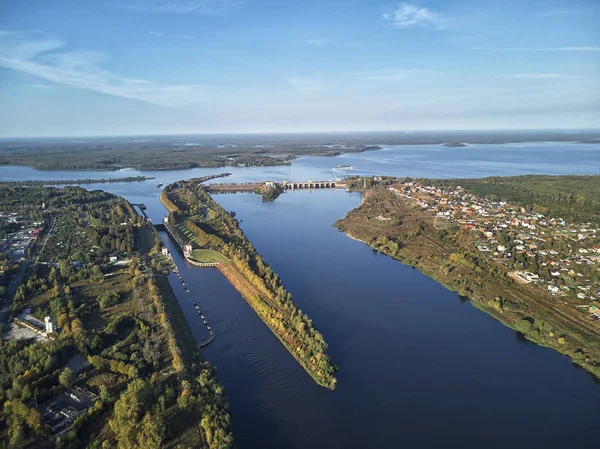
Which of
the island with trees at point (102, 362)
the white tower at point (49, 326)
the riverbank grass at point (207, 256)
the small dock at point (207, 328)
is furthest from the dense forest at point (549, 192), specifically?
the white tower at point (49, 326)

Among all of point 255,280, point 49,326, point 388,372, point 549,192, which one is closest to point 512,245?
point 388,372

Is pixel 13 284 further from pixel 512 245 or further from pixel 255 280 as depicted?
pixel 512 245

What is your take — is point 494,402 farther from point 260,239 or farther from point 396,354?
point 260,239

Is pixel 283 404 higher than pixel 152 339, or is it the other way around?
pixel 152 339

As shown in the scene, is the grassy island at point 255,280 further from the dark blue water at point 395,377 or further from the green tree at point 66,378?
the green tree at point 66,378

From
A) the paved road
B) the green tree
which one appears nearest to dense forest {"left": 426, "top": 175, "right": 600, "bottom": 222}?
the green tree

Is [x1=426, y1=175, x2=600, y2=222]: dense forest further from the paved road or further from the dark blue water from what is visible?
the paved road

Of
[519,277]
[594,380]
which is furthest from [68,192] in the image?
[594,380]
